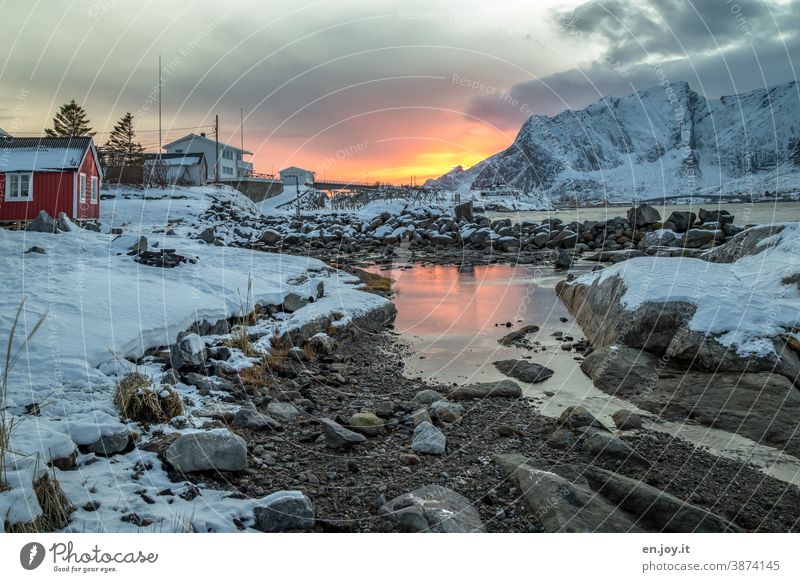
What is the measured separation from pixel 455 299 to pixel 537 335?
18.5 feet

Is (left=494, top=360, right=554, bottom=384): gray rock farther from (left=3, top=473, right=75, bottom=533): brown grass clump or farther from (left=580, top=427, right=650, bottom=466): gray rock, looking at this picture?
(left=3, top=473, right=75, bottom=533): brown grass clump

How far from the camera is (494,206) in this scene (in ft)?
309

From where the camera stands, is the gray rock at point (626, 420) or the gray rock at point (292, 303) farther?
the gray rock at point (292, 303)

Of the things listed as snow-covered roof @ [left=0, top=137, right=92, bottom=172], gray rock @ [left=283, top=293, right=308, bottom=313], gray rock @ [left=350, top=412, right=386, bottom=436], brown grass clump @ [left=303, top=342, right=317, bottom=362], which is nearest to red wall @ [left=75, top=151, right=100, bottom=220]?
snow-covered roof @ [left=0, top=137, right=92, bottom=172]

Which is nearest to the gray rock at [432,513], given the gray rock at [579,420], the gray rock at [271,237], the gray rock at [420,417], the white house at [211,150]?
the gray rock at [420,417]

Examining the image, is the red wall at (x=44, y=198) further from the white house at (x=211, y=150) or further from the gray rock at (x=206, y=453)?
the white house at (x=211, y=150)

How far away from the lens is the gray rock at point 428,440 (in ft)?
18.5

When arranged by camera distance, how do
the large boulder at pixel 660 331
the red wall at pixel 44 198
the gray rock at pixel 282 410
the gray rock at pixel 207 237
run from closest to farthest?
1. the gray rock at pixel 282 410
2. the large boulder at pixel 660 331
3. the gray rock at pixel 207 237
4. the red wall at pixel 44 198

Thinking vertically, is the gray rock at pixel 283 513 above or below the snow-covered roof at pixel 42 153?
below

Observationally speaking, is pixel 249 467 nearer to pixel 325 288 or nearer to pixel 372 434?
pixel 372 434

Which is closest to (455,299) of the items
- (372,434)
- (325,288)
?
(325,288)

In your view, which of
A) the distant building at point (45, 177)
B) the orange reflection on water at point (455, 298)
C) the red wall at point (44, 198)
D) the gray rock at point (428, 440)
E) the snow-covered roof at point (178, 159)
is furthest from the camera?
the snow-covered roof at point (178, 159)

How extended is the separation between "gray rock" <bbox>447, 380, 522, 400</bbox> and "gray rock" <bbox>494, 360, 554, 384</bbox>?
789 mm

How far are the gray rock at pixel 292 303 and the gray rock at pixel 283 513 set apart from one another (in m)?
8.31
